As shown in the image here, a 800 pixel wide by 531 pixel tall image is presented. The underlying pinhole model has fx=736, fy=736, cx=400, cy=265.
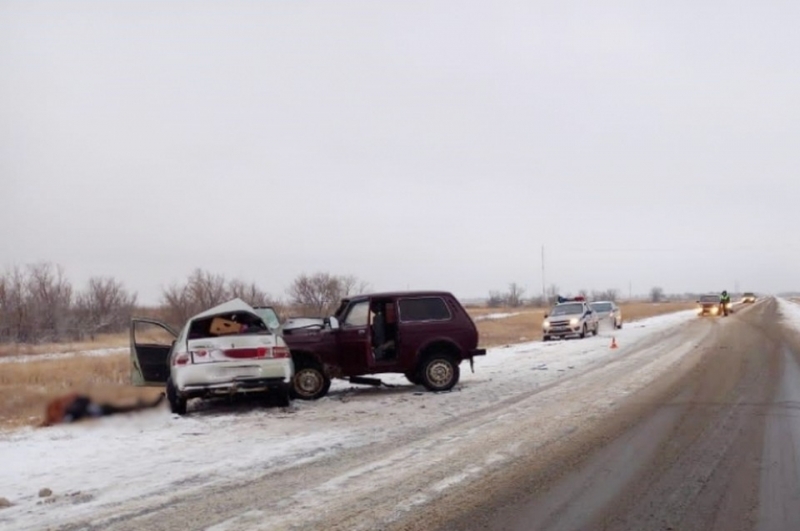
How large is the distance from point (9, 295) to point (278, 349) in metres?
48.9

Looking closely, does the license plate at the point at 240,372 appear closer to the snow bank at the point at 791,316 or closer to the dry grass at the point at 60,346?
the snow bank at the point at 791,316

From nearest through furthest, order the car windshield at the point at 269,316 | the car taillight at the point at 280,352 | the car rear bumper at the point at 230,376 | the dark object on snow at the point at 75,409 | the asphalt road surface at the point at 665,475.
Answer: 1. the asphalt road surface at the point at 665,475
2. the dark object on snow at the point at 75,409
3. the car rear bumper at the point at 230,376
4. the car taillight at the point at 280,352
5. the car windshield at the point at 269,316

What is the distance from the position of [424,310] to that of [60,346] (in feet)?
121

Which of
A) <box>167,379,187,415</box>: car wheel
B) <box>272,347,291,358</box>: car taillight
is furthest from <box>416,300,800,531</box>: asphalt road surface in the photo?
<box>167,379,187,415</box>: car wheel

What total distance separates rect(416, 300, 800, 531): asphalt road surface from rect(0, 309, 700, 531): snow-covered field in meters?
0.75

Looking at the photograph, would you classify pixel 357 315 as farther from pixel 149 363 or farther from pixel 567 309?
pixel 567 309

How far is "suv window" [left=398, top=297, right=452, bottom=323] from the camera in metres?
14.5

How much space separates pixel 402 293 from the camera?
1466 centimetres

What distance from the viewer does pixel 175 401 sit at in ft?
38.7

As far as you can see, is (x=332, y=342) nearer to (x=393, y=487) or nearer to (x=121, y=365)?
(x=393, y=487)

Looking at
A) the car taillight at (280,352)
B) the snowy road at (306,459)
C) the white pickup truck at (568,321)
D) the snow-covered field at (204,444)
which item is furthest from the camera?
the white pickup truck at (568,321)

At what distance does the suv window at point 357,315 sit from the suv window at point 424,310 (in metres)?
0.71

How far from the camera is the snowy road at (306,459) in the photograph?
6.02m

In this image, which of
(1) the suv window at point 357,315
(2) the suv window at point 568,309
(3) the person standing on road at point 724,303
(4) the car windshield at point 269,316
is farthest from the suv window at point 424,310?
(3) the person standing on road at point 724,303
